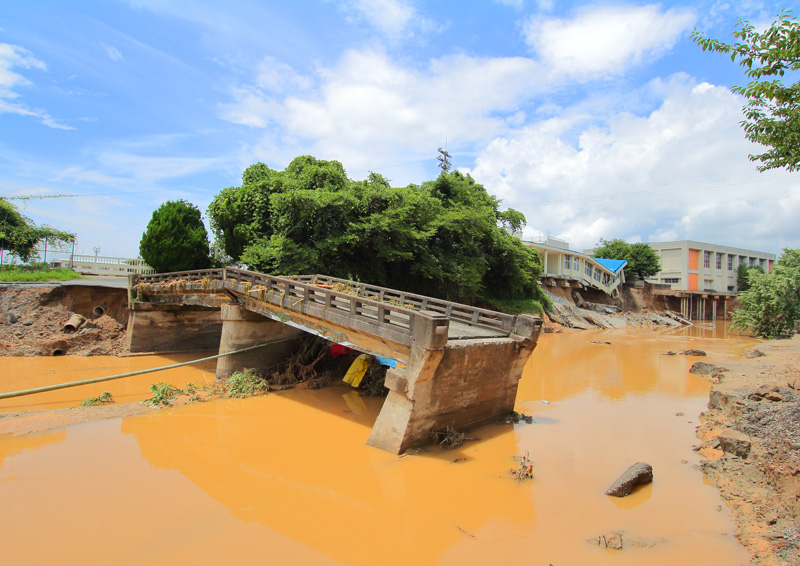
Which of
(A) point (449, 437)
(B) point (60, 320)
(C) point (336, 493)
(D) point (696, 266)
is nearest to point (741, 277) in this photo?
(D) point (696, 266)

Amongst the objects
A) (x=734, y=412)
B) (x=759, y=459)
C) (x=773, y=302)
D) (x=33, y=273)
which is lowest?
(x=759, y=459)

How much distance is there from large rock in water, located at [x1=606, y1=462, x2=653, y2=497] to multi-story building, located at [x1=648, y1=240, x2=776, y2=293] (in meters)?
59.8

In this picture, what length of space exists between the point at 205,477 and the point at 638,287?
58513 millimetres

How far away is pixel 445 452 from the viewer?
346 inches

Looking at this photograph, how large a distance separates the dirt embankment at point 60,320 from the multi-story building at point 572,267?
113 feet

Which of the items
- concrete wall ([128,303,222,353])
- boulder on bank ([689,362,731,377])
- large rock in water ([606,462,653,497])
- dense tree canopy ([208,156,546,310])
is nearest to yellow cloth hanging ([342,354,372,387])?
dense tree canopy ([208,156,546,310])

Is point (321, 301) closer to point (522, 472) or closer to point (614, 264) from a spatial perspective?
point (522, 472)

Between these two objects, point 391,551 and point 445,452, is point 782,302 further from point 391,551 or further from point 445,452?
point 391,551

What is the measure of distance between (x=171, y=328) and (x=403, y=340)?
56.5ft

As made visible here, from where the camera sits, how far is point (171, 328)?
21578mm

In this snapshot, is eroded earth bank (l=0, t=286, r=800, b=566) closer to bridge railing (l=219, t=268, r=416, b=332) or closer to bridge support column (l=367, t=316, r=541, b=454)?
bridge support column (l=367, t=316, r=541, b=454)

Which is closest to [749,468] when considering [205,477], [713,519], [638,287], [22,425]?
[713,519]

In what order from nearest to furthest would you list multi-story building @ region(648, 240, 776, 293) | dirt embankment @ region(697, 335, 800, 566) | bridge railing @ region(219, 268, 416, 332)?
dirt embankment @ region(697, 335, 800, 566), bridge railing @ region(219, 268, 416, 332), multi-story building @ region(648, 240, 776, 293)

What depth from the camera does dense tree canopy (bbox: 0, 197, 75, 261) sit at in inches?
1001
